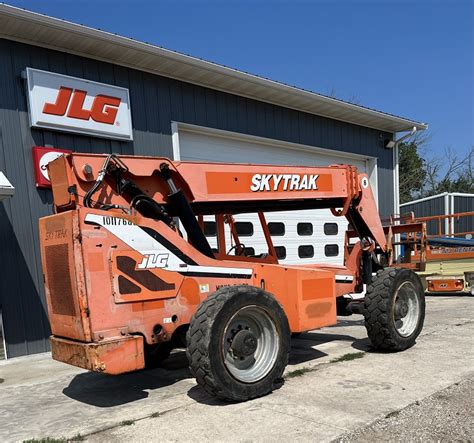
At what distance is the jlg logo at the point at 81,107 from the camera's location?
7.94 m

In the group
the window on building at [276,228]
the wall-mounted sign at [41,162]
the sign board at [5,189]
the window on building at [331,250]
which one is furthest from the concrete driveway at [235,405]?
the window on building at [331,250]

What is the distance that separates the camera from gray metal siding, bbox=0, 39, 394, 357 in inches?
297

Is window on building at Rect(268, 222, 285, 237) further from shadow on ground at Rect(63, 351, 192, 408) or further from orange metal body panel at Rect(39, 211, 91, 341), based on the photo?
orange metal body panel at Rect(39, 211, 91, 341)

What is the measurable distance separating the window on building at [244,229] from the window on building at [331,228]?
276 centimetres

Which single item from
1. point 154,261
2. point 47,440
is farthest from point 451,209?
point 47,440

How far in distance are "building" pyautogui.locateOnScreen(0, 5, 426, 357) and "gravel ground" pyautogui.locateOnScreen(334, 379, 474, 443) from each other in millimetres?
5793

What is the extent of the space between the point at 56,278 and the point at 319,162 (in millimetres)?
9345

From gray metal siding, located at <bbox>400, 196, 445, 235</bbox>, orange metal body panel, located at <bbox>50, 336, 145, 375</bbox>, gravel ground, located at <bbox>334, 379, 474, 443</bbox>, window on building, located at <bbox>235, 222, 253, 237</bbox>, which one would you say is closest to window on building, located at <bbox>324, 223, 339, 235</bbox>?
window on building, located at <bbox>235, 222, 253, 237</bbox>

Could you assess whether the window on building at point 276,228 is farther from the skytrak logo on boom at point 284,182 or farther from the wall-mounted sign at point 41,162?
the wall-mounted sign at point 41,162

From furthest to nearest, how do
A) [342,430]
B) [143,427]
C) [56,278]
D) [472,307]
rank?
[472,307] → [56,278] → [143,427] → [342,430]

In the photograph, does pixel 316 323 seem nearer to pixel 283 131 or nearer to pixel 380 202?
pixel 283 131

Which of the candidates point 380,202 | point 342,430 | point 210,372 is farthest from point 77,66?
point 380,202

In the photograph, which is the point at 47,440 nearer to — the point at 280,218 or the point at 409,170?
the point at 280,218

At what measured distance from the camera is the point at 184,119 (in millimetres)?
9742
